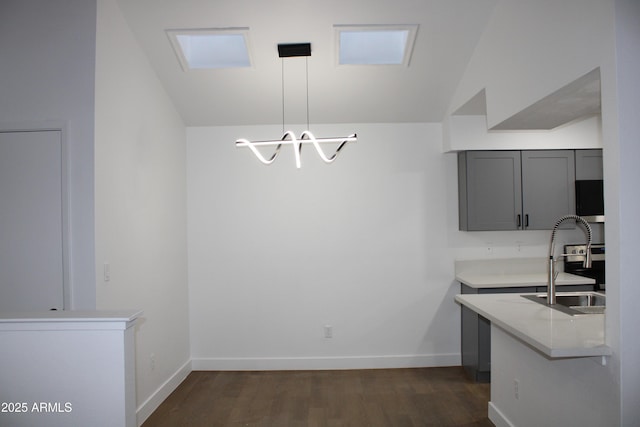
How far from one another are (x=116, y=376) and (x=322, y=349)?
9.10ft

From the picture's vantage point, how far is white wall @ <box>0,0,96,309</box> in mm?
2732

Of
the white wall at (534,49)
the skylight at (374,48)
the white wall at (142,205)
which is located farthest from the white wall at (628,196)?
the white wall at (142,205)

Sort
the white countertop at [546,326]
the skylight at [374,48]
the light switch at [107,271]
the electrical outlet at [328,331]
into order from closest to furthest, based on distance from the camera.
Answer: the white countertop at [546,326], the light switch at [107,271], the skylight at [374,48], the electrical outlet at [328,331]

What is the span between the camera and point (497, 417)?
A: 10.3 ft

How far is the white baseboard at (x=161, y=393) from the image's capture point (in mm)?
3290

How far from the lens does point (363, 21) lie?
10.6 feet

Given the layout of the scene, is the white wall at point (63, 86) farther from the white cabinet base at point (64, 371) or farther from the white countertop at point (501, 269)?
the white countertop at point (501, 269)

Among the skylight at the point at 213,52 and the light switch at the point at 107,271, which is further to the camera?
the skylight at the point at 213,52

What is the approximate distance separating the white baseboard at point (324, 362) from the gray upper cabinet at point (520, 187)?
4.62 feet

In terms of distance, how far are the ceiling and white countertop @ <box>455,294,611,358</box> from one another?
6.37 feet

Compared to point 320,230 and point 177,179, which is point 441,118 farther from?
point 177,179

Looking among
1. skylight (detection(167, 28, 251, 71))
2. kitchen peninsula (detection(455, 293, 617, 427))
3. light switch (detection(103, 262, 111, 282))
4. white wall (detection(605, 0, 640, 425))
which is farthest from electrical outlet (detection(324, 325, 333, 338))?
white wall (detection(605, 0, 640, 425))

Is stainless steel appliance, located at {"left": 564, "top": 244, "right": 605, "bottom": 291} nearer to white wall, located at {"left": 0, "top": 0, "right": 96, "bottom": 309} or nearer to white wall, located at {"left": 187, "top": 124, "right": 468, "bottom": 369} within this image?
white wall, located at {"left": 187, "top": 124, "right": 468, "bottom": 369}

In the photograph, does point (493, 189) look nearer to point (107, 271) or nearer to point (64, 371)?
point (107, 271)
